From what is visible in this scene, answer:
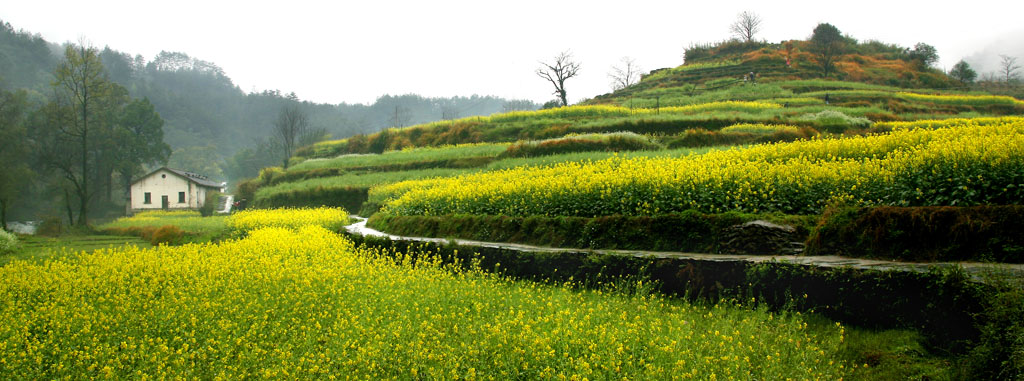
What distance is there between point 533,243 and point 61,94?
52.2m

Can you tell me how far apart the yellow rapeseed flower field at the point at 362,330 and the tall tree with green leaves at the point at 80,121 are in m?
28.5

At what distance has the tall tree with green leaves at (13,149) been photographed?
26.3m

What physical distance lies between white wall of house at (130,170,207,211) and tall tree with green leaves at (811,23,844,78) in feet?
181

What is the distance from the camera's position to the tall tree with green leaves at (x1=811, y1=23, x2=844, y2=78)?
153 ft

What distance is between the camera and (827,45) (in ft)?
167

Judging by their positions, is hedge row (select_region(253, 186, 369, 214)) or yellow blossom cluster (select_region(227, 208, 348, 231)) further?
hedge row (select_region(253, 186, 369, 214))

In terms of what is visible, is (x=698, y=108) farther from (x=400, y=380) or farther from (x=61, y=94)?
(x=61, y=94)

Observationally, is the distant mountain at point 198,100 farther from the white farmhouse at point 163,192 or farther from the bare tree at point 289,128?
the white farmhouse at point 163,192

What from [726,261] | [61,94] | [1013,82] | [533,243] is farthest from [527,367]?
[1013,82]

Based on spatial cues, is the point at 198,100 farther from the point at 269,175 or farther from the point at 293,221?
the point at 293,221

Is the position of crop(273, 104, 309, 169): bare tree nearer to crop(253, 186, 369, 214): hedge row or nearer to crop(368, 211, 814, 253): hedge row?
crop(253, 186, 369, 214): hedge row

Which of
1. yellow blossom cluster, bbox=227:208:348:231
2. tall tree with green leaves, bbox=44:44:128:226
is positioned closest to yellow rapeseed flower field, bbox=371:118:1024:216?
yellow blossom cluster, bbox=227:208:348:231

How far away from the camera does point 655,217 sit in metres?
8.31

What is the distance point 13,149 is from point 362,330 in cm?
4086
